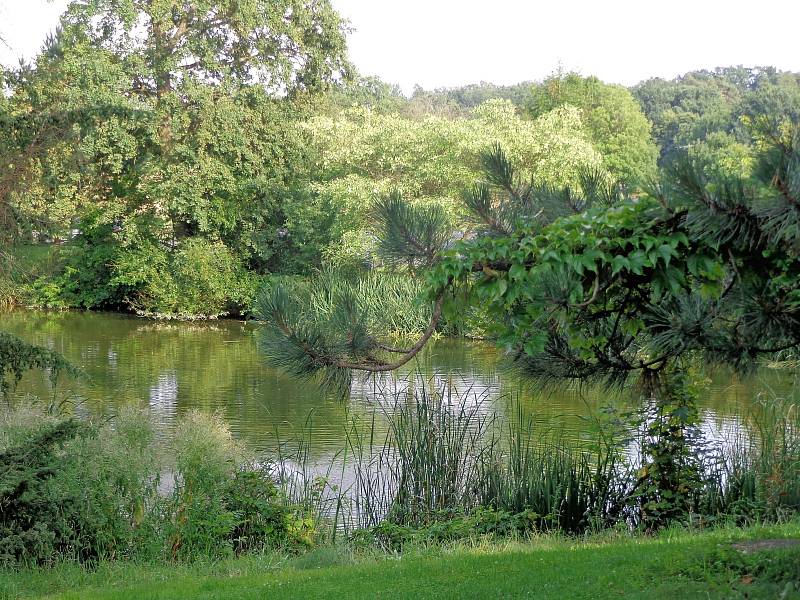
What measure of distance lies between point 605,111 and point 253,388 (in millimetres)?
22907

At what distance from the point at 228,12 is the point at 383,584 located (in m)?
20.0

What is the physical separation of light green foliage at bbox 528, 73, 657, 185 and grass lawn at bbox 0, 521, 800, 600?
90.8 ft

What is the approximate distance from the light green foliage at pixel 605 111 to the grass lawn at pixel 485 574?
1090 inches

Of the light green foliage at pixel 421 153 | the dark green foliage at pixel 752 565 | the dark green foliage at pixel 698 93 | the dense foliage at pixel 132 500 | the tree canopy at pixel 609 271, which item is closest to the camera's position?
the tree canopy at pixel 609 271

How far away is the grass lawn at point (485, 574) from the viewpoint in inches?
149

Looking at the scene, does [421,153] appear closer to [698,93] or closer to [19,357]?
[19,357]

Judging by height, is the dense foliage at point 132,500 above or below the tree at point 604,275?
below

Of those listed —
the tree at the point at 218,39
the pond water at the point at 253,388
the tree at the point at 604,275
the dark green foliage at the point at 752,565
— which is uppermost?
the tree at the point at 218,39

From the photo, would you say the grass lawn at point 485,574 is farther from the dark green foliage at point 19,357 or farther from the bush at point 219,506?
the dark green foliage at point 19,357

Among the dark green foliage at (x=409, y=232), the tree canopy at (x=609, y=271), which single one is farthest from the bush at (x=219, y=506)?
the dark green foliage at (x=409, y=232)

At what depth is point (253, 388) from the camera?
12.9 metres

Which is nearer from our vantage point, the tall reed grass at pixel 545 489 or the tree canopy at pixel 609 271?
the tree canopy at pixel 609 271

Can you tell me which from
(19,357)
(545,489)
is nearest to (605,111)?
(545,489)

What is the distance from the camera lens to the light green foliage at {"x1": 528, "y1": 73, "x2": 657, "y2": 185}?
1253 inches
